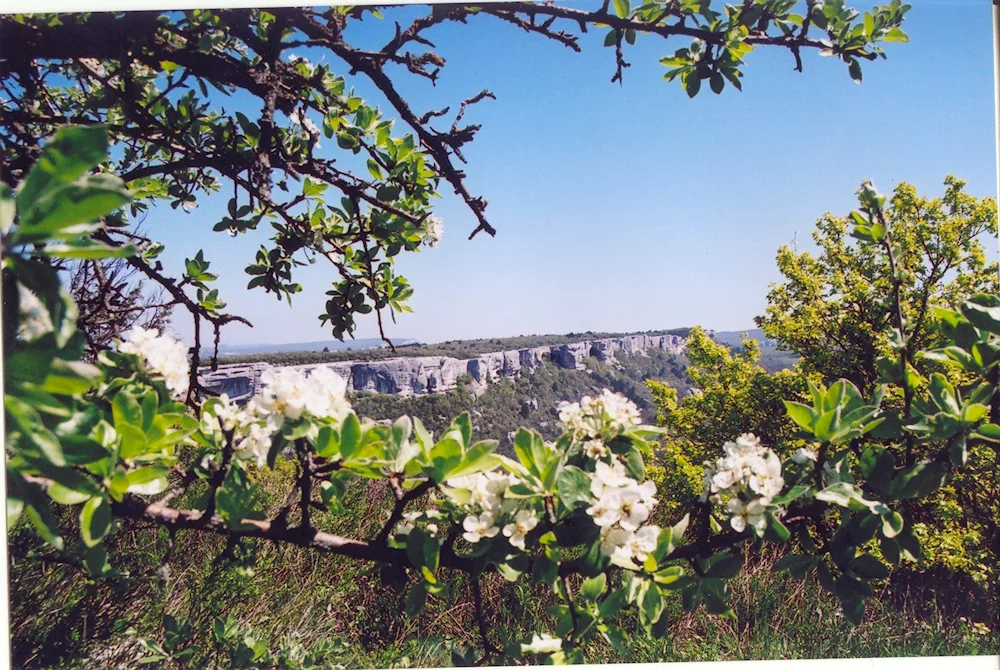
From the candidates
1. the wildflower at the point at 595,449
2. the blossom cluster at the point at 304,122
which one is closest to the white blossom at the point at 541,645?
the wildflower at the point at 595,449

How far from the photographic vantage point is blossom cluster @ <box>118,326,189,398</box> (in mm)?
724

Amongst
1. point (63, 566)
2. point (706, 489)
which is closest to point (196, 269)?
point (63, 566)

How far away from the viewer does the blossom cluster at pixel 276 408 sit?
0.65 meters

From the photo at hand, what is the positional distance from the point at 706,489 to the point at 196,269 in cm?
120

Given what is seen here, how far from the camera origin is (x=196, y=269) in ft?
4.28

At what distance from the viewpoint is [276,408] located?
0.65 meters

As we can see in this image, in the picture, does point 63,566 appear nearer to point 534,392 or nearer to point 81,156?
point 534,392

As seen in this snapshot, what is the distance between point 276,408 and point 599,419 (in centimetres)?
41

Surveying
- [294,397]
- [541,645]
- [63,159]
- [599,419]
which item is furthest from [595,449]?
[63,159]

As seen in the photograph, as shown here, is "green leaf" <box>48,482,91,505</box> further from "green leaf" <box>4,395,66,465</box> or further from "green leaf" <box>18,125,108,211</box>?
"green leaf" <box>18,125,108,211</box>

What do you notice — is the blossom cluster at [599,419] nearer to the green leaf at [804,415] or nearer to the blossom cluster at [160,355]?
the green leaf at [804,415]

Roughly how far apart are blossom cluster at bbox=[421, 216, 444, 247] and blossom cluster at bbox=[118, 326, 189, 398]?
65 centimetres

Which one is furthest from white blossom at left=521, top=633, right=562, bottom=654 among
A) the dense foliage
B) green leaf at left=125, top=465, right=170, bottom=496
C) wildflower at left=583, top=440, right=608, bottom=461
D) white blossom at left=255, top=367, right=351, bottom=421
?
green leaf at left=125, top=465, right=170, bottom=496

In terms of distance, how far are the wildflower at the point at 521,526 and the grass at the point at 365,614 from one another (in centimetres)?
76
